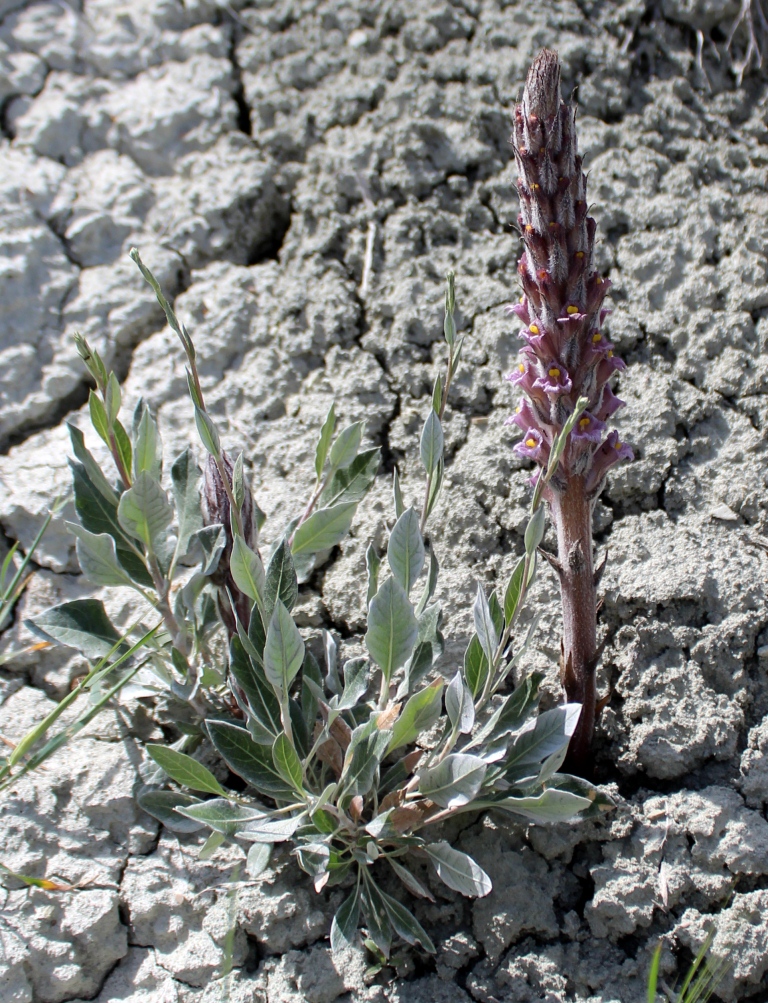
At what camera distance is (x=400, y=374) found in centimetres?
304

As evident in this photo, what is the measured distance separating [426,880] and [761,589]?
3.96 feet

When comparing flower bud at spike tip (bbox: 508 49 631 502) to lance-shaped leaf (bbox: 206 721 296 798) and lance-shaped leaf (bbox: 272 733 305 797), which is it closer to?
lance-shaped leaf (bbox: 272 733 305 797)

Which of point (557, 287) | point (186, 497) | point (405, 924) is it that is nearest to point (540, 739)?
point (405, 924)

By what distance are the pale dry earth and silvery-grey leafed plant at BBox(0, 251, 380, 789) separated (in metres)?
0.21

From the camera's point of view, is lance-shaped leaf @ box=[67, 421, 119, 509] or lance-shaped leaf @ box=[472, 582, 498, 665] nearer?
lance-shaped leaf @ box=[472, 582, 498, 665]

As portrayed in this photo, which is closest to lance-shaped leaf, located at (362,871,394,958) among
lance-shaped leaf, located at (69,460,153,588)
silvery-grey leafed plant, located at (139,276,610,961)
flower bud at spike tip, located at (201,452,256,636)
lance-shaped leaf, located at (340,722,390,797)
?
silvery-grey leafed plant, located at (139,276,610,961)

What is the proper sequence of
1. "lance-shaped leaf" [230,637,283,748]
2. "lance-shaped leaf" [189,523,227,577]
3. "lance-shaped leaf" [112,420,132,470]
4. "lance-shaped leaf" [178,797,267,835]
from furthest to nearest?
"lance-shaped leaf" [112,420,132,470]
"lance-shaped leaf" [189,523,227,577]
"lance-shaped leaf" [230,637,283,748]
"lance-shaped leaf" [178,797,267,835]

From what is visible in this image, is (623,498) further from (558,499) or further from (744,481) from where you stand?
(558,499)

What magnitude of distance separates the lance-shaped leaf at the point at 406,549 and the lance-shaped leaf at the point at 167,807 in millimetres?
760

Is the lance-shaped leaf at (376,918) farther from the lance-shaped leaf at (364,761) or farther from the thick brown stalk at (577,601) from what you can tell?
the thick brown stalk at (577,601)

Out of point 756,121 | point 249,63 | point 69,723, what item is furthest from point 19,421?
point 756,121

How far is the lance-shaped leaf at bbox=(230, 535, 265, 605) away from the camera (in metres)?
1.91

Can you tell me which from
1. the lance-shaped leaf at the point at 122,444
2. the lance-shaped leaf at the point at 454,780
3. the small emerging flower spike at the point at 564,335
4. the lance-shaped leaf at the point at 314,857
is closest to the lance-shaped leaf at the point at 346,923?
the lance-shaped leaf at the point at 314,857

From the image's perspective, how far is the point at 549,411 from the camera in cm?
198
